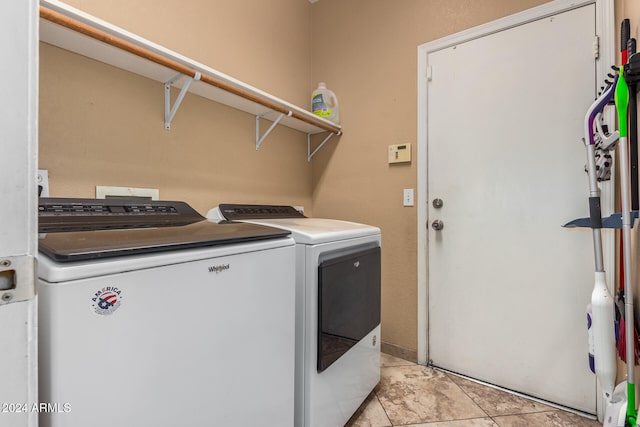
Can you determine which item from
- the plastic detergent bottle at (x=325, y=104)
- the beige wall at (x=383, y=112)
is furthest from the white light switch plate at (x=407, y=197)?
the plastic detergent bottle at (x=325, y=104)

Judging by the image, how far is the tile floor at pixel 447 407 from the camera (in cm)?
150

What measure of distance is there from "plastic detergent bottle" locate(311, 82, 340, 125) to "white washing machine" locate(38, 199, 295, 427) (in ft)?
4.70

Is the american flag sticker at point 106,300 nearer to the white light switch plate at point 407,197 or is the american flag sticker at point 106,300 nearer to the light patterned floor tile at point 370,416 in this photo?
the light patterned floor tile at point 370,416

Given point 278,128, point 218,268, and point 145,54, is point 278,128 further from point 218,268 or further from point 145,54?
point 218,268

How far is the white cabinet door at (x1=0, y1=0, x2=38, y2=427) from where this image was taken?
435 millimetres

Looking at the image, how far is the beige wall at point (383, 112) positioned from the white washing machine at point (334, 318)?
1.73 ft

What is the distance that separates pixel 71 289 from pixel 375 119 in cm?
204

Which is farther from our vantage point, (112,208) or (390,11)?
(390,11)

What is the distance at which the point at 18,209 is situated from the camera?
1.48ft

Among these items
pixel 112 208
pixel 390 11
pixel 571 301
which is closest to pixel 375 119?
pixel 390 11

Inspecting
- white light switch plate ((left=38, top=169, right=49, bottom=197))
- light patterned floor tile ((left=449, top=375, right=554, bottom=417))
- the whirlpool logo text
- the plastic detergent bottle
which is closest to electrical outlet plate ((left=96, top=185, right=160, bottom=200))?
white light switch plate ((left=38, top=169, right=49, bottom=197))

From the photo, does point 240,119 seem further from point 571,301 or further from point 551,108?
point 571,301

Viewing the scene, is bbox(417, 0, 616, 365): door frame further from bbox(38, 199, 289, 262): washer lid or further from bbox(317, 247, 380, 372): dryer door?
bbox(38, 199, 289, 262): washer lid

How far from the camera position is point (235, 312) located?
90 cm
